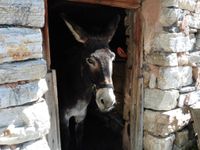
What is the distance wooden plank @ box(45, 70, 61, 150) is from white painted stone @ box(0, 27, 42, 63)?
1.92ft

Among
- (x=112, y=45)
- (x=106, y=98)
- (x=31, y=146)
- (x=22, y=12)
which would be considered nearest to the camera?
(x=22, y=12)

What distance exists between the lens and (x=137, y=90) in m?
3.31

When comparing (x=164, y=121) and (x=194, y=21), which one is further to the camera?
(x=194, y=21)

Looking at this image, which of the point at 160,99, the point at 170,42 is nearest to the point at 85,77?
the point at 160,99

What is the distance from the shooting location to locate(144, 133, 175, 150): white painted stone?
3273mm

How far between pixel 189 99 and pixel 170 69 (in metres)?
0.53

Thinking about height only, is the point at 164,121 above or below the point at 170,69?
below

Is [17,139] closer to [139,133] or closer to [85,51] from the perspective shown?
[85,51]

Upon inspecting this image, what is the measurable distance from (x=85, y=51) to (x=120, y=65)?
1130mm

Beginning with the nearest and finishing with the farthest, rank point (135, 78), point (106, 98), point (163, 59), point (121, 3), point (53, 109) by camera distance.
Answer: point (53, 109) → point (106, 98) → point (121, 3) → point (163, 59) → point (135, 78)

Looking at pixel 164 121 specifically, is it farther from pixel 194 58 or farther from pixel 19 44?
pixel 19 44

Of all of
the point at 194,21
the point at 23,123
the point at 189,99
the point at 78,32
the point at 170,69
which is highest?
the point at 194,21

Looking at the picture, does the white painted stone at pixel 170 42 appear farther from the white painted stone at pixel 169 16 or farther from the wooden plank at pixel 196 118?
the wooden plank at pixel 196 118

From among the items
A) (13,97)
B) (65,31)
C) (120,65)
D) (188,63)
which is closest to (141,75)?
(188,63)
